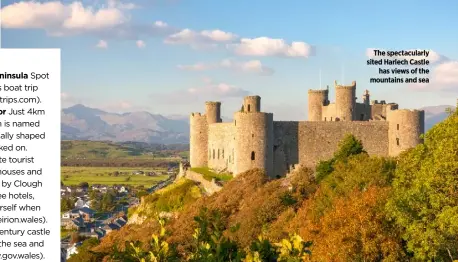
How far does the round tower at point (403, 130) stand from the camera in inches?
1598

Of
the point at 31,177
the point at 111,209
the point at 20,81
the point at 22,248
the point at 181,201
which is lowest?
the point at 111,209

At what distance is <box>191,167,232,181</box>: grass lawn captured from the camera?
39.9m

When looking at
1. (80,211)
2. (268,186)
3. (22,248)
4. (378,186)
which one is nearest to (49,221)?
(22,248)

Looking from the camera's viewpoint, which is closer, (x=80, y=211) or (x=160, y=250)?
(x=160, y=250)

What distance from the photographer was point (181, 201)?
40.8m

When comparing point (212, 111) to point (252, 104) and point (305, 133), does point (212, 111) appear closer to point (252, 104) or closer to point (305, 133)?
point (252, 104)

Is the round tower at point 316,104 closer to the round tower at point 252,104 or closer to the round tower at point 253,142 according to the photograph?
the round tower at point 252,104

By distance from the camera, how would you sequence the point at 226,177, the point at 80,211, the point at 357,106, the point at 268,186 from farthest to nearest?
1. the point at 80,211
2. the point at 357,106
3. the point at 226,177
4. the point at 268,186

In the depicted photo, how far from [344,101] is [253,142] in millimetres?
7781

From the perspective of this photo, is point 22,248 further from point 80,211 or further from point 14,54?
point 80,211

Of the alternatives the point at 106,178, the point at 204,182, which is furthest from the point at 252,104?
the point at 106,178

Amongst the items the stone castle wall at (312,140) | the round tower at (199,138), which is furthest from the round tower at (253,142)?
the round tower at (199,138)

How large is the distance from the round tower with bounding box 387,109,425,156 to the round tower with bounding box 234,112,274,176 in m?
8.49

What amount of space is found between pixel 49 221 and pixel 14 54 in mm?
2563
